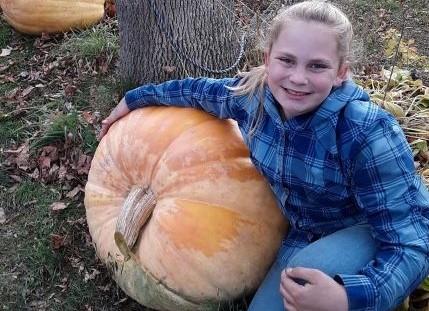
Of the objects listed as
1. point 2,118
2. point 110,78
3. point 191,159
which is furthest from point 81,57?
point 191,159

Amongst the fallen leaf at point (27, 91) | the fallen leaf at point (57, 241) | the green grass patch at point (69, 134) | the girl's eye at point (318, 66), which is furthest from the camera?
the fallen leaf at point (27, 91)

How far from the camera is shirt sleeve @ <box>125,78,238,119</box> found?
9.21 ft

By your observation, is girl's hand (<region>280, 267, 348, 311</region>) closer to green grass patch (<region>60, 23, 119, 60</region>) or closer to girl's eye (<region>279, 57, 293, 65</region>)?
girl's eye (<region>279, 57, 293, 65</region>)

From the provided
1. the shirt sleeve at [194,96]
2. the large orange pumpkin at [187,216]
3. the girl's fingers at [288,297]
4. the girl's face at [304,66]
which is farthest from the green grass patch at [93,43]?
the girl's fingers at [288,297]

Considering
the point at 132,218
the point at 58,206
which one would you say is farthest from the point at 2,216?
the point at 132,218

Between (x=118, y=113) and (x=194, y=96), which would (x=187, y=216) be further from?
(x=118, y=113)

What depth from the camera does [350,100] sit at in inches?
92.3

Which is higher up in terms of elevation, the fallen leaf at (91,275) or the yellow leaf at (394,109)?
the yellow leaf at (394,109)

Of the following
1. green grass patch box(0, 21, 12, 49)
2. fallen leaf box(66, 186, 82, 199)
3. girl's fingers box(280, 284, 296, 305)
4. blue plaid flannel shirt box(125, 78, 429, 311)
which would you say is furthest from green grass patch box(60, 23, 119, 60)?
girl's fingers box(280, 284, 296, 305)

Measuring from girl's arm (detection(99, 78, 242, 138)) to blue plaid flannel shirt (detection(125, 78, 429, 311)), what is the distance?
278mm

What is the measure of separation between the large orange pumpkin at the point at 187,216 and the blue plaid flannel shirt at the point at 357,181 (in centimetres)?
20

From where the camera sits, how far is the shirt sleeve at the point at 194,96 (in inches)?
111

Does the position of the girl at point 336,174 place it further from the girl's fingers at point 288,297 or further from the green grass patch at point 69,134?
the green grass patch at point 69,134

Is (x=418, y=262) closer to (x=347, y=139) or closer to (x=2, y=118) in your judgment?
(x=347, y=139)
